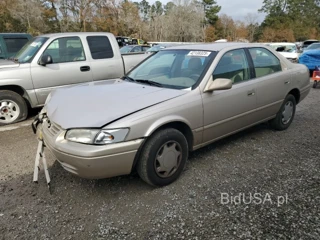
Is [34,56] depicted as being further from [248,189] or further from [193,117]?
[248,189]

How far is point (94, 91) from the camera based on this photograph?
327cm

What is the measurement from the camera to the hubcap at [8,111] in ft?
16.6

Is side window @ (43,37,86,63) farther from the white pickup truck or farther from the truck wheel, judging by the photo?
the truck wheel

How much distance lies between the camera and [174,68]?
357cm

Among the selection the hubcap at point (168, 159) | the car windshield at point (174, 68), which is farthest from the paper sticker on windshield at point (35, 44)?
the hubcap at point (168, 159)

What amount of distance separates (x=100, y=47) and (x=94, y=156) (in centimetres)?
407

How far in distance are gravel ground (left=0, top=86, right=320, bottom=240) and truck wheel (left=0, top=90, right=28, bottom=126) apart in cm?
162

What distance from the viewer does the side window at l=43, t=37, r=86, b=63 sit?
17.6ft

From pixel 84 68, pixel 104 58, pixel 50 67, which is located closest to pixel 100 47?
pixel 104 58

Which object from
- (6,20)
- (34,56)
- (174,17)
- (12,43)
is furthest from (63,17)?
(34,56)

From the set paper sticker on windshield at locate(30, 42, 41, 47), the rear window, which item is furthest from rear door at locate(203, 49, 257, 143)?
the rear window

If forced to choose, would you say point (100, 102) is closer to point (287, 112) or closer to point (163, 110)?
point (163, 110)

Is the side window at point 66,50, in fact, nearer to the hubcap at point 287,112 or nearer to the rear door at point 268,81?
the rear door at point 268,81

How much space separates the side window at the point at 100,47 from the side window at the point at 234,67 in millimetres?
3228
